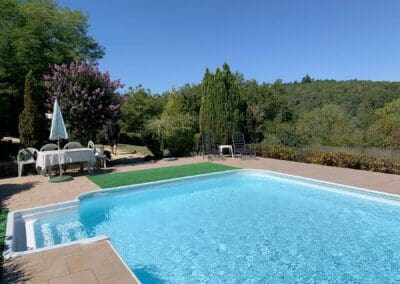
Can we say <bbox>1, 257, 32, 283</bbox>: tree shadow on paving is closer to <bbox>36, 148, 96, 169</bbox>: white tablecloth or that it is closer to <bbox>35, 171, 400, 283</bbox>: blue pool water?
<bbox>35, 171, 400, 283</bbox>: blue pool water

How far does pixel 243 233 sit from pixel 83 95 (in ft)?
27.0

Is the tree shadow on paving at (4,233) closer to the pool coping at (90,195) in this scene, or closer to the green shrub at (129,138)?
the pool coping at (90,195)

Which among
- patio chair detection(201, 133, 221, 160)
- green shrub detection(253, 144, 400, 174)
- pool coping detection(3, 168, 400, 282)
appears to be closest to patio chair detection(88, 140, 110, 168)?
pool coping detection(3, 168, 400, 282)

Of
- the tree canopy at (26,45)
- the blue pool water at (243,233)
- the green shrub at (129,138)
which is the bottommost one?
the blue pool water at (243,233)

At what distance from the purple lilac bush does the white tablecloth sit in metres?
2.05

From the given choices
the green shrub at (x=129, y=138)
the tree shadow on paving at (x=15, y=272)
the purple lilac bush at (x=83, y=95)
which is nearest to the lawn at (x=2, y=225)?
the tree shadow on paving at (x=15, y=272)

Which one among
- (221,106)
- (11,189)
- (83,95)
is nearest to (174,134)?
(221,106)

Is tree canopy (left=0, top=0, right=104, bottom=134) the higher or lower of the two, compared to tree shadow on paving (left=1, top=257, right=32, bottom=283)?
higher

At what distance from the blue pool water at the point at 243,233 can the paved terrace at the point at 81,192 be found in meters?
0.70

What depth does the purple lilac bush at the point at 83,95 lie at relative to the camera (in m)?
11.2

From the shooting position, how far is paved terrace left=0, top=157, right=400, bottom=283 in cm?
351

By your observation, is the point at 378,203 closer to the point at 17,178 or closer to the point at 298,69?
the point at 17,178

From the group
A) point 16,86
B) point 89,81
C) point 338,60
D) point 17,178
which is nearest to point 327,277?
point 17,178

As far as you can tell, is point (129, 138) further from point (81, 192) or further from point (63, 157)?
point (81, 192)
